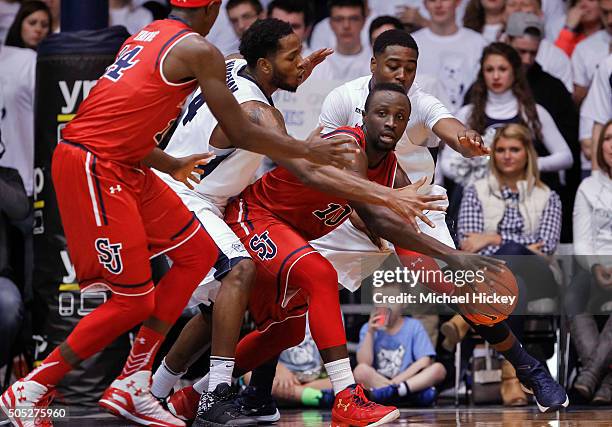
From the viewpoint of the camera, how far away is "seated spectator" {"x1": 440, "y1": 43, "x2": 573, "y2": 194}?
7.80 m

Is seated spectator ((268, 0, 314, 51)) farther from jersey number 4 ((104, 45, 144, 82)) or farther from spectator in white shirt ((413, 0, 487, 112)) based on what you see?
jersey number 4 ((104, 45, 144, 82))

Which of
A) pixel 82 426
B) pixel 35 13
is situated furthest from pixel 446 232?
pixel 35 13

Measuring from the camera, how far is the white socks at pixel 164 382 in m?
5.88

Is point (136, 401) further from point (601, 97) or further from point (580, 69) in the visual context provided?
point (580, 69)

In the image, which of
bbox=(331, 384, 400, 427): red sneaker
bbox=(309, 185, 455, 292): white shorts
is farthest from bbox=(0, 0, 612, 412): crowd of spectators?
bbox=(331, 384, 400, 427): red sneaker

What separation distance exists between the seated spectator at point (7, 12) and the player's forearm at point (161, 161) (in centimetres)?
357

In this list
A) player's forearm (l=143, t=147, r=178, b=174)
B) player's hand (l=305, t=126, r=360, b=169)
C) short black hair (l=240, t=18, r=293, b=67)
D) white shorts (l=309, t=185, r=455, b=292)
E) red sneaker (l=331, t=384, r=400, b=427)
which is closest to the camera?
player's hand (l=305, t=126, r=360, b=169)

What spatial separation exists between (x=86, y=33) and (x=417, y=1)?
2.71 metres

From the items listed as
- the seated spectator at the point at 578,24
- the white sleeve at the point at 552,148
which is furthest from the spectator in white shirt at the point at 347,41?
the seated spectator at the point at 578,24

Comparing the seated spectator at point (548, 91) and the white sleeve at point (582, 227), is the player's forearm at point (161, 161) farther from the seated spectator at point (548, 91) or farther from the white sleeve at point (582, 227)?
the seated spectator at point (548, 91)

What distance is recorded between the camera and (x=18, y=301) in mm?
7137

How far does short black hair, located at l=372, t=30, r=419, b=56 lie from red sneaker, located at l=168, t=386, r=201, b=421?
6.74 ft

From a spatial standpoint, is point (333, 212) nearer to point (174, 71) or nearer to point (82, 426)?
point (174, 71)

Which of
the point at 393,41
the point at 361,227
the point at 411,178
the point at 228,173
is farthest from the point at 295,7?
the point at 228,173
